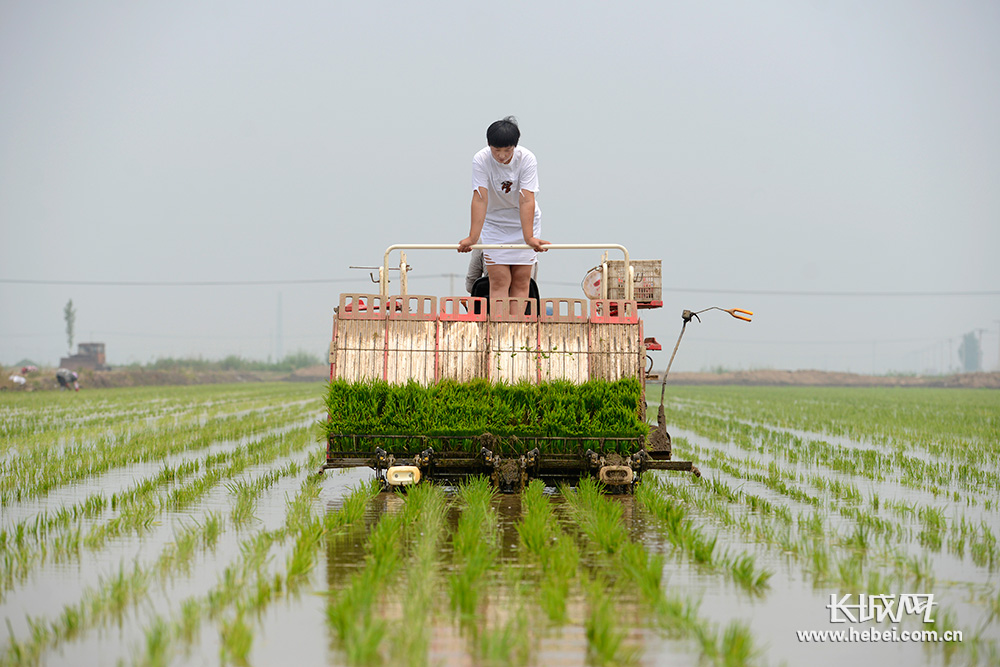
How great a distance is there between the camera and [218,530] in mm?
6992

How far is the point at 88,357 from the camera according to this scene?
254 feet

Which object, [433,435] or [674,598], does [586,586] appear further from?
[433,435]

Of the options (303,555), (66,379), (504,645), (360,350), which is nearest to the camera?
(504,645)

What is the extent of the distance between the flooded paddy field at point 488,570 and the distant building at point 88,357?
70308mm

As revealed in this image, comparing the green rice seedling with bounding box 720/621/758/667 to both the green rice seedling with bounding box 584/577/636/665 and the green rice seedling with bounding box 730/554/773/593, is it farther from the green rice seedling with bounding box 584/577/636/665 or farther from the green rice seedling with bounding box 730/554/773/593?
the green rice seedling with bounding box 730/554/773/593

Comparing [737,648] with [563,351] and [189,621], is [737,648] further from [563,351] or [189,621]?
[563,351]

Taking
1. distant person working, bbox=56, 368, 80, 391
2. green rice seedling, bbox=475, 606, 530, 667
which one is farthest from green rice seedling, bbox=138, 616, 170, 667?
distant person working, bbox=56, 368, 80, 391

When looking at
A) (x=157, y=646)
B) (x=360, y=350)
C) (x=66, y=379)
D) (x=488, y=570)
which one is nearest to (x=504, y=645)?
(x=157, y=646)

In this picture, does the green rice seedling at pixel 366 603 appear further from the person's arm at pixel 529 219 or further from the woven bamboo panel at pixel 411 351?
the person's arm at pixel 529 219

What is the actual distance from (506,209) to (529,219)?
405 millimetres

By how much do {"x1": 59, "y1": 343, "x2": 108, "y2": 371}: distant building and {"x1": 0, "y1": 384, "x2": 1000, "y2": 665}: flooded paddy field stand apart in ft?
231

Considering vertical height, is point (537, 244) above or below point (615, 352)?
above

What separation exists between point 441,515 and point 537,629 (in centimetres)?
295

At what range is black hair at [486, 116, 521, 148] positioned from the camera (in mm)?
8523
